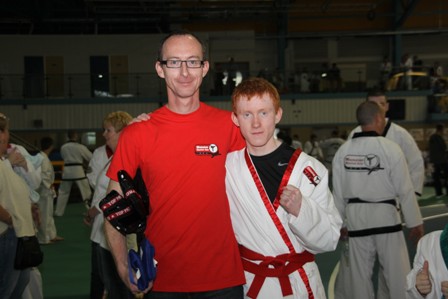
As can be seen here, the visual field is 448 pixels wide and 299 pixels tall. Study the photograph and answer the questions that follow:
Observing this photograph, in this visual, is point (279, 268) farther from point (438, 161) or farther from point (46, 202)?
point (438, 161)

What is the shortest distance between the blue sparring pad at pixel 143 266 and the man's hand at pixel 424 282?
4.63 ft

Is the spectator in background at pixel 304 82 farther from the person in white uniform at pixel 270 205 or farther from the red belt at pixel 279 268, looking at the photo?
the red belt at pixel 279 268

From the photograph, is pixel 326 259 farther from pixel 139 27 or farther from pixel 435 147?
pixel 139 27

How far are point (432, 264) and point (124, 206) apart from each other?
1.67 metres

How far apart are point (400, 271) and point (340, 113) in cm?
1977

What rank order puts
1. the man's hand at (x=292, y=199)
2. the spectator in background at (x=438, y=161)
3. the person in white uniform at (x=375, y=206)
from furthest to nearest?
the spectator in background at (x=438, y=161)
the person in white uniform at (x=375, y=206)
the man's hand at (x=292, y=199)

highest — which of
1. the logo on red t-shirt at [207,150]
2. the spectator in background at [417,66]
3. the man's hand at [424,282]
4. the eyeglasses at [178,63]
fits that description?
the spectator in background at [417,66]

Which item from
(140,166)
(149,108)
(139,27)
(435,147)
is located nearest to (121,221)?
(140,166)

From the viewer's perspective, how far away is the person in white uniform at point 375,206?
18.3 feet

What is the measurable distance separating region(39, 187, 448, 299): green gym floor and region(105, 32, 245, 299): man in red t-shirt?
3808mm

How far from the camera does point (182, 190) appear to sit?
122 inches

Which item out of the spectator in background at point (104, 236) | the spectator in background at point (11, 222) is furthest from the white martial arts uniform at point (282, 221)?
the spectator in background at point (11, 222)

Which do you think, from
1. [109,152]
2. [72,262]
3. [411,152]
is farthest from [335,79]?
[109,152]

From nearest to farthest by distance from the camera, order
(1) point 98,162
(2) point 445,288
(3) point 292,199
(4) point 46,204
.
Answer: (3) point 292,199 → (2) point 445,288 → (1) point 98,162 → (4) point 46,204
